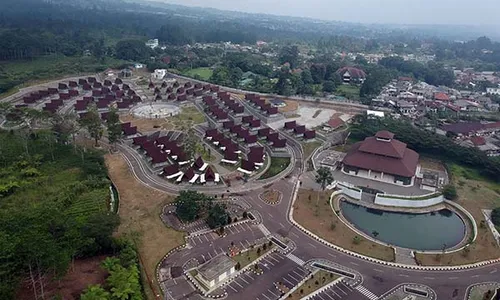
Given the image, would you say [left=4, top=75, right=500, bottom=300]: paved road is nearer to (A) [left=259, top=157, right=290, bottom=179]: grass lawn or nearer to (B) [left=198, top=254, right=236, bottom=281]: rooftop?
(B) [left=198, top=254, right=236, bottom=281]: rooftop

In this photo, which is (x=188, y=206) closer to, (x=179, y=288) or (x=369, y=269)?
(x=179, y=288)

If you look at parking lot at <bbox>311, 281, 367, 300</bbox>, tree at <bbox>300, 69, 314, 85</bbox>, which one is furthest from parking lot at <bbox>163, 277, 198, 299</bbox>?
tree at <bbox>300, 69, 314, 85</bbox>

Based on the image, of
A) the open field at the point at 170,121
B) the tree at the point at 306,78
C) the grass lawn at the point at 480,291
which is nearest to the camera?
the grass lawn at the point at 480,291

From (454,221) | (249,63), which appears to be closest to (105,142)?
(454,221)

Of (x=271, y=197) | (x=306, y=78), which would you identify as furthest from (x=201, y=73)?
(x=271, y=197)

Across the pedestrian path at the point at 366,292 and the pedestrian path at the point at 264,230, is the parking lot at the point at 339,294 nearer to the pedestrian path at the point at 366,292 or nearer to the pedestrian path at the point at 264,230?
the pedestrian path at the point at 366,292

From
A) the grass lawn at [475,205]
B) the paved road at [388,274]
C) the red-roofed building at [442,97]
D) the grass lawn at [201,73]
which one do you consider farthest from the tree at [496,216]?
the grass lawn at [201,73]

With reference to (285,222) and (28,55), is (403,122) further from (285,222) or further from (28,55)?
(28,55)
